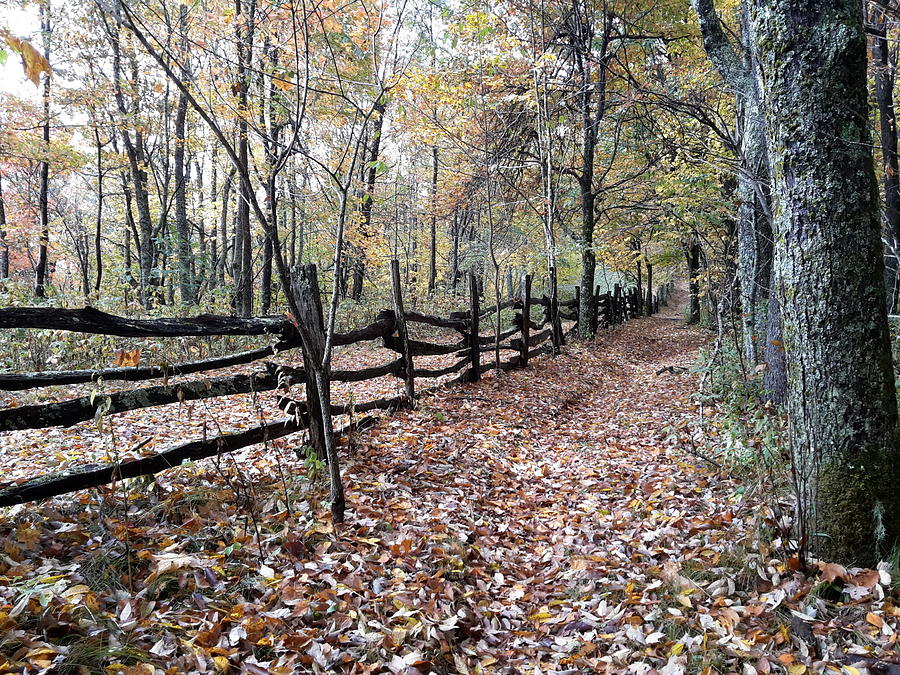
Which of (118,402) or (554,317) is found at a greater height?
(554,317)

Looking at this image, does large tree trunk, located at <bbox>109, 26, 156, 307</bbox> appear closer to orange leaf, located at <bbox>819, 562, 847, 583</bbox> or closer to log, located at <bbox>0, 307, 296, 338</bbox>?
log, located at <bbox>0, 307, 296, 338</bbox>

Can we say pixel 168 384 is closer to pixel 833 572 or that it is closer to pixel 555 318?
pixel 833 572

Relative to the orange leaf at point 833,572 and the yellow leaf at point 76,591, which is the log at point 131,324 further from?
the orange leaf at point 833,572

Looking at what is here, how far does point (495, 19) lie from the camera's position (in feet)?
30.6

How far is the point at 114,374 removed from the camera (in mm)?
3318

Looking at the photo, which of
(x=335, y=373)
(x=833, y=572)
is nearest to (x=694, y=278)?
Answer: (x=335, y=373)

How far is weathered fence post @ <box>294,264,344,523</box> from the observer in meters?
3.36

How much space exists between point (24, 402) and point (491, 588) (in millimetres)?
6494

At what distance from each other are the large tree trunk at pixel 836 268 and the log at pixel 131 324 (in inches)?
145

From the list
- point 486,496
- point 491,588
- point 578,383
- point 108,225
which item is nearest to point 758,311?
point 578,383

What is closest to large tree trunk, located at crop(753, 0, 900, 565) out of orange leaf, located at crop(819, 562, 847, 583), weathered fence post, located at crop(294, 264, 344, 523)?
orange leaf, located at crop(819, 562, 847, 583)

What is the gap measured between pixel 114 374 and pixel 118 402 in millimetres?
262

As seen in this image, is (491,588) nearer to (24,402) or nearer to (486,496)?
(486,496)

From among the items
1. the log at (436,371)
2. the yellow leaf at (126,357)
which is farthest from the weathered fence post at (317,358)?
the log at (436,371)
